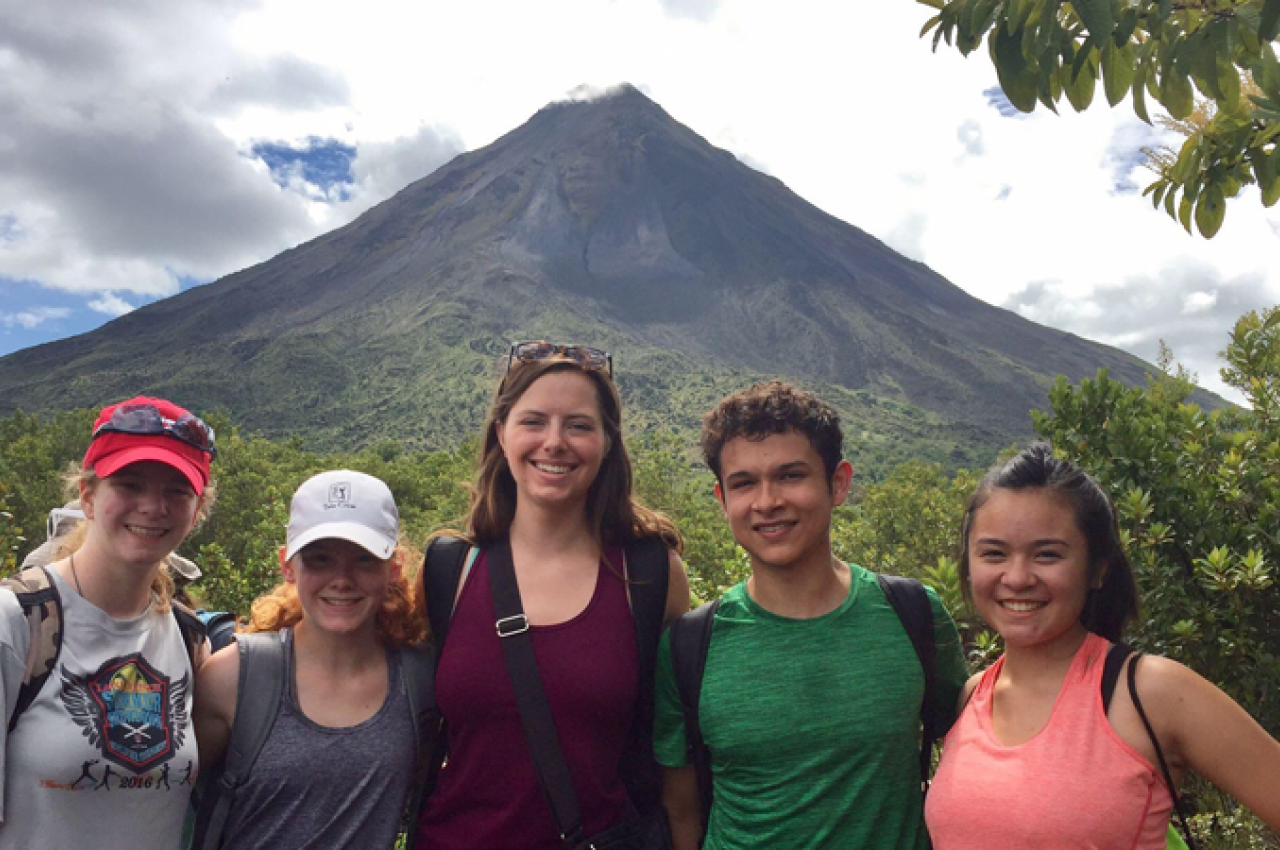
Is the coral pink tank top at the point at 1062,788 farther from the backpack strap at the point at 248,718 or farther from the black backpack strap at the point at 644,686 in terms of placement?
the backpack strap at the point at 248,718

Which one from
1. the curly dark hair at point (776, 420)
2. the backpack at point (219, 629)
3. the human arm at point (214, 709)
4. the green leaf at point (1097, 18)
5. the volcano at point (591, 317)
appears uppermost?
the volcano at point (591, 317)

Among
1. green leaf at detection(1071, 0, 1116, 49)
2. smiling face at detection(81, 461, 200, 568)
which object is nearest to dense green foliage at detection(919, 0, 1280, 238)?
green leaf at detection(1071, 0, 1116, 49)

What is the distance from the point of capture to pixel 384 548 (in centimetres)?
241

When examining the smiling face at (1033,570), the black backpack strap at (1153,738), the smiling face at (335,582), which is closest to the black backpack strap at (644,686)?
the smiling face at (335,582)

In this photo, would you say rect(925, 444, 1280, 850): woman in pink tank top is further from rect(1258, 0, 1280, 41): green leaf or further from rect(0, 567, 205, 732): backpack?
rect(0, 567, 205, 732): backpack

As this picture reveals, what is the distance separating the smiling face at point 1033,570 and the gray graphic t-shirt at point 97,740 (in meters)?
1.98

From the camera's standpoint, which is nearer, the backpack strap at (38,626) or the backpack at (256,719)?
the backpack strap at (38,626)

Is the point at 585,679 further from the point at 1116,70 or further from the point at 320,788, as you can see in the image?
the point at 1116,70

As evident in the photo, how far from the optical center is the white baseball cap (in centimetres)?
237

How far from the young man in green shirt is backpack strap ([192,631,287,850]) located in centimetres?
103

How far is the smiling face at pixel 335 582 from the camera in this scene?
2.40 meters

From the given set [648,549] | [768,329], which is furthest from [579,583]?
[768,329]

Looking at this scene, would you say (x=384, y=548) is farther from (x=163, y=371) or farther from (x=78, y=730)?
(x=163, y=371)

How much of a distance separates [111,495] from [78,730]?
0.56m
